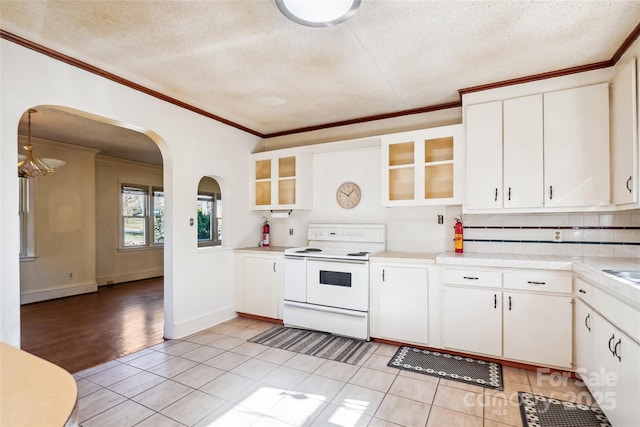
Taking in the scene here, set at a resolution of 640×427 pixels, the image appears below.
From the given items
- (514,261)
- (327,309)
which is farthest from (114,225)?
(514,261)

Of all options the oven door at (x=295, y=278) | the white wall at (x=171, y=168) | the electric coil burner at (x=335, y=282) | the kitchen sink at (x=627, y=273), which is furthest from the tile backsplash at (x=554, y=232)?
the white wall at (x=171, y=168)

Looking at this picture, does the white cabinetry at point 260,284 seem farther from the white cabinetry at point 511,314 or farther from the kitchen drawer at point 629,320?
the kitchen drawer at point 629,320

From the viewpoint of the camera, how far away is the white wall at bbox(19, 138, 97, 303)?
197 inches

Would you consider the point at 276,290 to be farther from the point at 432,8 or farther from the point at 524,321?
the point at 432,8

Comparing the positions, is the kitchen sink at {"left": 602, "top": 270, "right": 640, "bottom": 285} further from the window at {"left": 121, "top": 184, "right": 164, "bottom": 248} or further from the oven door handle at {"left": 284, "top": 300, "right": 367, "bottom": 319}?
the window at {"left": 121, "top": 184, "right": 164, "bottom": 248}

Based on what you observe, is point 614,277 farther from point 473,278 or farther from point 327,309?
point 327,309

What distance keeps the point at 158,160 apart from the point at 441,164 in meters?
5.55

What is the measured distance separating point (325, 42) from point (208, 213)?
674cm

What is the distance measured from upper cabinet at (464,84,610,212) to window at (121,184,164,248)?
20.9 ft

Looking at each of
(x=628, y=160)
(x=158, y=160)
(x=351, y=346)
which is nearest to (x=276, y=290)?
(x=351, y=346)

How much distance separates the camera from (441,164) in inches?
128

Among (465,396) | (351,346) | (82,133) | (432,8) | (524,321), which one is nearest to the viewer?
(432,8)

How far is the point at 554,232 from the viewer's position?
2973 mm

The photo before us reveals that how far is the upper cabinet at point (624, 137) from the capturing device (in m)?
2.20
